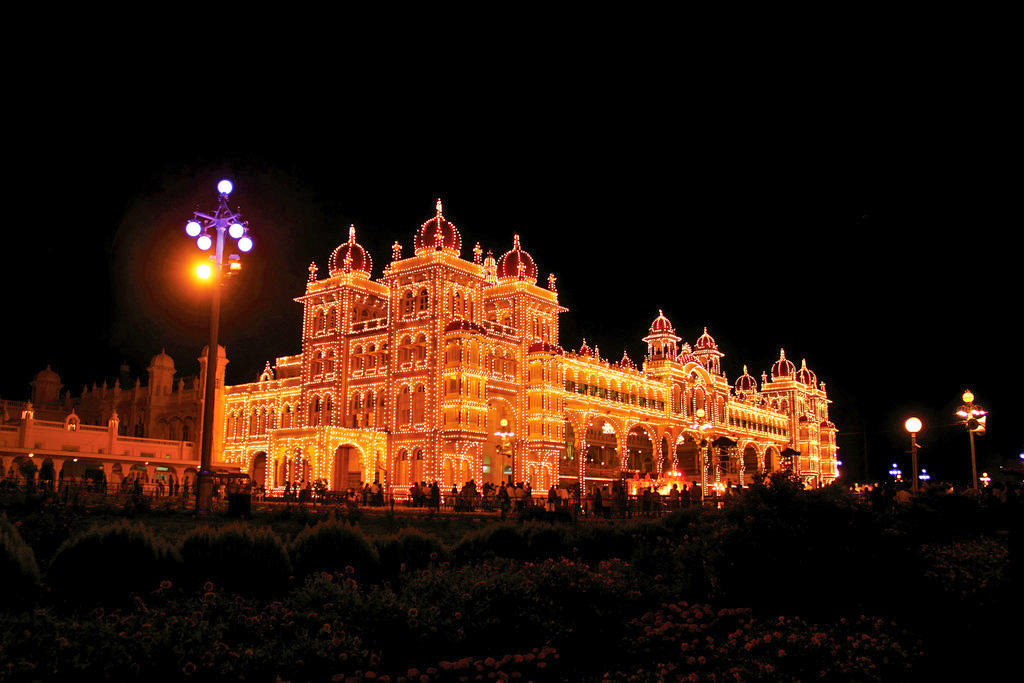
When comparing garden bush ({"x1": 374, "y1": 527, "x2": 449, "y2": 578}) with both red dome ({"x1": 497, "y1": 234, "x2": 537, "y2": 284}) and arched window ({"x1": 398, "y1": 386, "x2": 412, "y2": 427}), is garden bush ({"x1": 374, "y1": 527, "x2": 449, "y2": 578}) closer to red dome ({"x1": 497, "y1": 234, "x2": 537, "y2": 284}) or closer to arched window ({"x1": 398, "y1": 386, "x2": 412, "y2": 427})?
arched window ({"x1": 398, "y1": 386, "x2": 412, "y2": 427})

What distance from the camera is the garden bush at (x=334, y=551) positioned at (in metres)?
12.3

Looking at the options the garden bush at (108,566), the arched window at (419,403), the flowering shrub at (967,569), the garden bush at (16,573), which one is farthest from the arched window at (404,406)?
the garden bush at (16,573)

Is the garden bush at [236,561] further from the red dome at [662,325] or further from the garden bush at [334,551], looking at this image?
the red dome at [662,325]

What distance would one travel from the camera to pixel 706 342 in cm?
8988

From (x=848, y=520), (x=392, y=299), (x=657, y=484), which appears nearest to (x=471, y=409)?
(x=392, y=299)

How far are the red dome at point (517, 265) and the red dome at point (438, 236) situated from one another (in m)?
5.78

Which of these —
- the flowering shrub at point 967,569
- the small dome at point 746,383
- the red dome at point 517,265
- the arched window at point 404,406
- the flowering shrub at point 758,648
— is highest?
the red dome at point 517,265

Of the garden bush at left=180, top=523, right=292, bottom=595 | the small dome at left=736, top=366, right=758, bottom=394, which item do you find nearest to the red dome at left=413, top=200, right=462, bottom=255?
the garden bush at left=180, top=523, right=292, bottom=595

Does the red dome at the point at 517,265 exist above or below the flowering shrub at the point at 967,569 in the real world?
above

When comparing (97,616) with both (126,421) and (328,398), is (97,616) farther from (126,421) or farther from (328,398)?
(126,421)

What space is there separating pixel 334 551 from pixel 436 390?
37172mm

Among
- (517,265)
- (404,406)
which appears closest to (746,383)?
(517,265)

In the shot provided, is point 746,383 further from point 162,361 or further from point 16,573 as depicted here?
point 16,573

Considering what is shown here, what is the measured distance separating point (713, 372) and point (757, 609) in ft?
255
